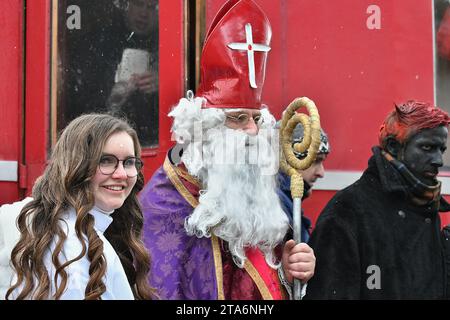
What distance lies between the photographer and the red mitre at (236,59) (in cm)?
426

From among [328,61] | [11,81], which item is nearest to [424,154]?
[328,61]

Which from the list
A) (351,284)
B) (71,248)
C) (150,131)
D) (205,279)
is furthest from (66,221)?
(150,131)

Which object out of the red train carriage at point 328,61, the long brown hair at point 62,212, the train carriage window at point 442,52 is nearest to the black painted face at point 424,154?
the red train carriage at point 328,61

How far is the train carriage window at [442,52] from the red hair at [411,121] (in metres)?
0.94

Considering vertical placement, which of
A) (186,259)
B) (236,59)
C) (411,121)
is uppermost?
(236,59)

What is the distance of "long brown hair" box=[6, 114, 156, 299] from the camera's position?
274cm

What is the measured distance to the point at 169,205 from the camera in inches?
159

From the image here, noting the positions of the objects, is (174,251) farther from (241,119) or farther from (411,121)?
(411,121)

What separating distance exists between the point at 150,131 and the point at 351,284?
174 cm

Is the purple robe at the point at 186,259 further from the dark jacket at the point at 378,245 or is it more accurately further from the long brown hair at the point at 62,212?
the long brown hair at the point at 62,212

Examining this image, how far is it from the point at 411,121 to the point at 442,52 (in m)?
1.14

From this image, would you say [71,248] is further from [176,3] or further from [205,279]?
[176,3]

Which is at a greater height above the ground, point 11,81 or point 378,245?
point 11,81

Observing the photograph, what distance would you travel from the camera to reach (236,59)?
4.30 metres
